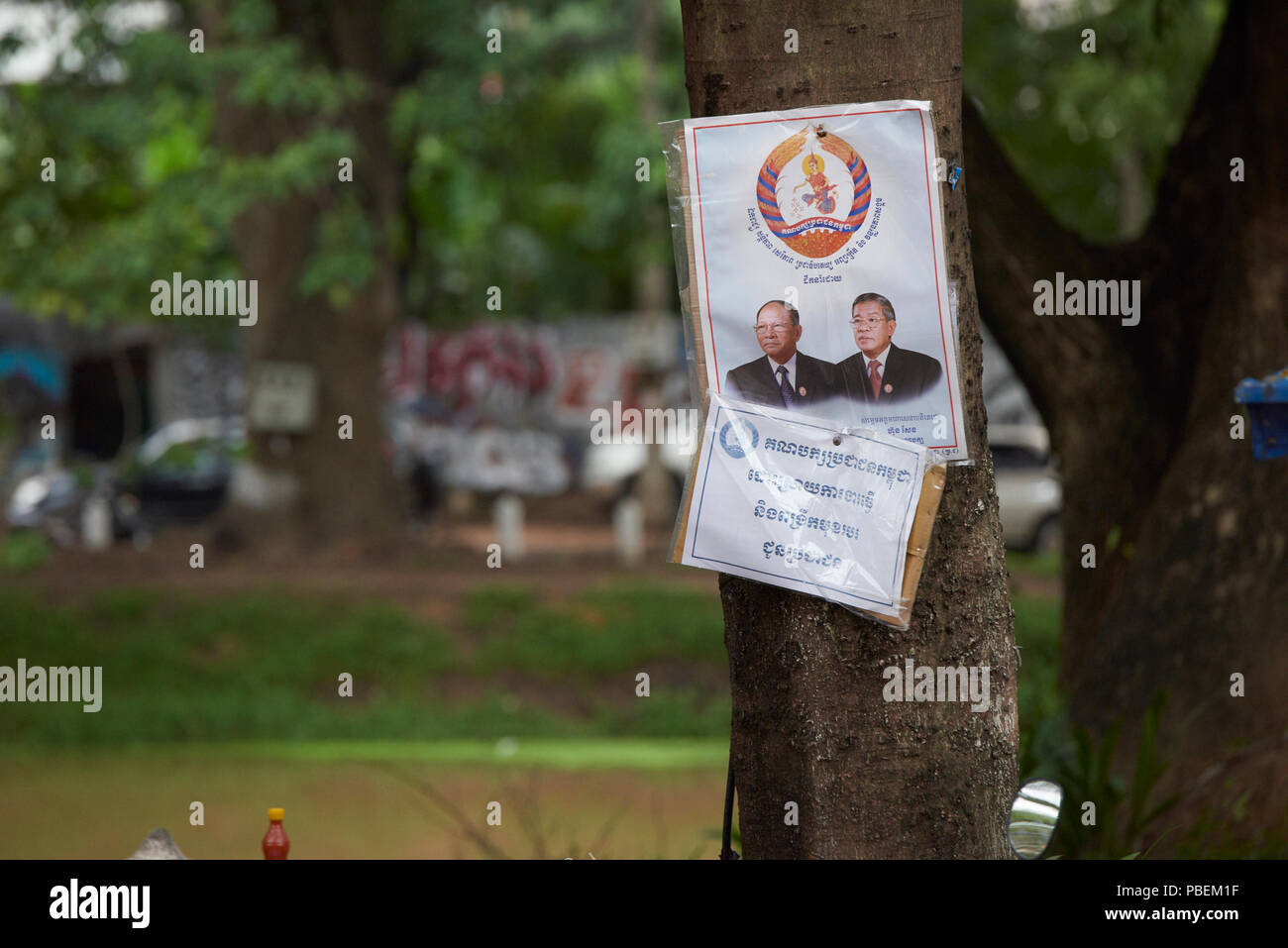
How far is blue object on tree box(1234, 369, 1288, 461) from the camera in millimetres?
3215

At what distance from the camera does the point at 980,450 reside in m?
2.80

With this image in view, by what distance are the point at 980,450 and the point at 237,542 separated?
11704 mm

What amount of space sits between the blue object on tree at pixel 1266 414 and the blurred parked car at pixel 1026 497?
14.3m

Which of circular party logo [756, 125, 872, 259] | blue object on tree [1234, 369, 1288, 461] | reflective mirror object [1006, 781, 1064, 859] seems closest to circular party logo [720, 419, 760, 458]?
circular party logo [756, 125, 872, 259]

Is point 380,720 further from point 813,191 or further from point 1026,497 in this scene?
point 1026,497

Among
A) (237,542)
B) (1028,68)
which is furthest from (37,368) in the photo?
(1028,68)

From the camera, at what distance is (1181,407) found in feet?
16.7

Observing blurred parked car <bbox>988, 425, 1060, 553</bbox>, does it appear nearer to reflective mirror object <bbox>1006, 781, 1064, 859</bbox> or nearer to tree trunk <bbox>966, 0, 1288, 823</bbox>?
tree trunk <bbox>966, 0, 1288, 823</bbox>
